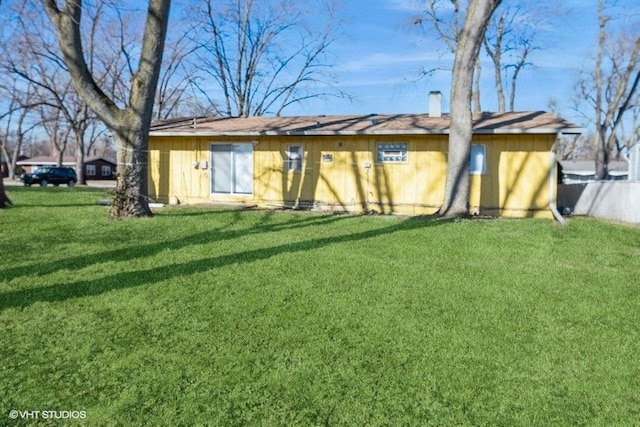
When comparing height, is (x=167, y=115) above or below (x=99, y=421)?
above

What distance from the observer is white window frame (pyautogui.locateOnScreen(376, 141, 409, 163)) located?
12922 mm

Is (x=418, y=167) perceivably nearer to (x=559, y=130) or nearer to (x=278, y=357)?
(x=559, y=130)

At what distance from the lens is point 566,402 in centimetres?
287

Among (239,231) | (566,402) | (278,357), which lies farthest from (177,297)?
(239,231)

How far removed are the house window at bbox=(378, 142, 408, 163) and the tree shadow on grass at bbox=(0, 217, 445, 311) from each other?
5.49m

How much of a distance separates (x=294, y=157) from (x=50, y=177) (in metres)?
29.6

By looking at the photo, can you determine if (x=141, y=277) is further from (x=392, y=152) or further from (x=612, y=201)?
(x=612, y=201)

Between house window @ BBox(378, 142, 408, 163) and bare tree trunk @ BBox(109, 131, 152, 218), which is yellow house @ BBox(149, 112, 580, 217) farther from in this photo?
bare tree trunk @ BBox(109, 131, 152, 218)

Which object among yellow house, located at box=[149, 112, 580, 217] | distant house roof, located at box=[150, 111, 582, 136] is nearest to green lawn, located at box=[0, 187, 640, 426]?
yellow house, located at box=[149, 112, 580, 217]

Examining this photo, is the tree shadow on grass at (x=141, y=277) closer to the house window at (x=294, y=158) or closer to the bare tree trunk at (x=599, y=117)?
the house window at (x=294, y=158)

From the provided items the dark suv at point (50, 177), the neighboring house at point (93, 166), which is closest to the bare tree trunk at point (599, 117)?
the dark suv at point (50, 177)

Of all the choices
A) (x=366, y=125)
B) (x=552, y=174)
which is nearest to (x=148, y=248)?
(x=366, y=125)

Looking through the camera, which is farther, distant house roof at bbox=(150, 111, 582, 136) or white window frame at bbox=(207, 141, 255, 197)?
white window frame at bbox=(207, 141, 255, 197)

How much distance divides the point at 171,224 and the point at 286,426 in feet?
23.9
